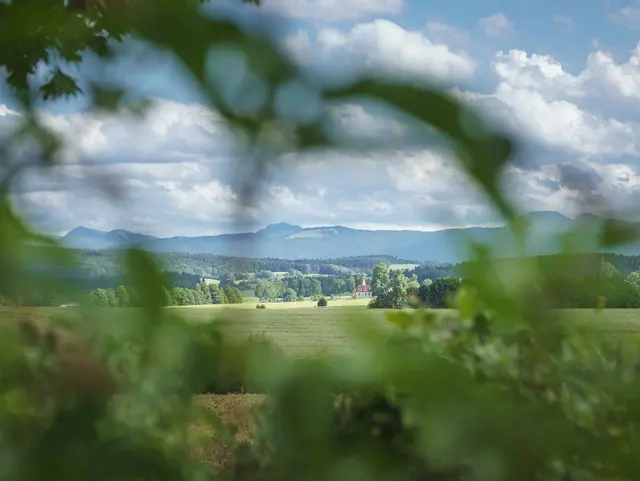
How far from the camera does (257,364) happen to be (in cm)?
32

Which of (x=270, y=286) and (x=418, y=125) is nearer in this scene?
(x=418, y=125)

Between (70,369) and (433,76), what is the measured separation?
7.2 inches

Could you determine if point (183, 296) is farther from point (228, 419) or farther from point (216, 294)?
point (228, 419)

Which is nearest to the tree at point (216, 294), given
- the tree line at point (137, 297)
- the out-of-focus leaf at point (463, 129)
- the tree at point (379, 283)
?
the tree line at point (137, 297)

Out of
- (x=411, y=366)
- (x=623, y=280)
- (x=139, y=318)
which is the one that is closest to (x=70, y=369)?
(x=139, y=318)

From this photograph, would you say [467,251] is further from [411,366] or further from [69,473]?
[69,473]

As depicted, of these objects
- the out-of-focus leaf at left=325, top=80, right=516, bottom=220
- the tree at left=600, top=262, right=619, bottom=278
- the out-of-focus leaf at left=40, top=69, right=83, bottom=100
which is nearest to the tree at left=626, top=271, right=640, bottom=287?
the tree at left=600, top=262, right=619, bottom=278

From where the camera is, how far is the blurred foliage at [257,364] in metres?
0.28

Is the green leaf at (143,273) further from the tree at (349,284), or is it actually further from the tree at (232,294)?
the tree at (349,284)

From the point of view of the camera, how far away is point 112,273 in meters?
0.30

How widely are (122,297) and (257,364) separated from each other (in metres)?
0.06

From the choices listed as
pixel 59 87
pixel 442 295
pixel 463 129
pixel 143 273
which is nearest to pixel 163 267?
pixel 143 273

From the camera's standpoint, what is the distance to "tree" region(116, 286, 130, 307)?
313mm

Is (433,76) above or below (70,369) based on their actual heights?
above
